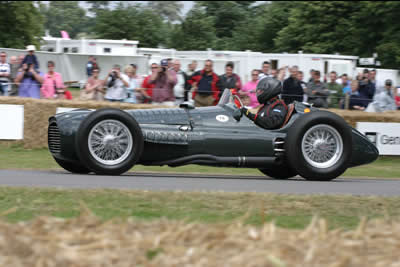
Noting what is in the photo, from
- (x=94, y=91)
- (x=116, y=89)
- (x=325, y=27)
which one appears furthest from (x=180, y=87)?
(x=325, y=27)

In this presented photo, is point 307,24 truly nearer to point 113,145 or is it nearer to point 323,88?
point 323,88

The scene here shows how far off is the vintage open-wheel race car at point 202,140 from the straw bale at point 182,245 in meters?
4.43

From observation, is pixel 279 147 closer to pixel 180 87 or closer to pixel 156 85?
pixel 156 85

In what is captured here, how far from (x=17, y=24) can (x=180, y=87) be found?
2196cm

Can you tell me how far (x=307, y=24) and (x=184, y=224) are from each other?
39.4 meters

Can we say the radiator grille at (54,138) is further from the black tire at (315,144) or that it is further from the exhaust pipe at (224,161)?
the black tire at (315,144)

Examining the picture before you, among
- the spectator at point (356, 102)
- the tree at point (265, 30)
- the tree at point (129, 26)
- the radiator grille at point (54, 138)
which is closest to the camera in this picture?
the radiator grille at point (54, 138)

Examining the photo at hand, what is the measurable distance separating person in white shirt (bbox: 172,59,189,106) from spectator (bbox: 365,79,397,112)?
4.40m

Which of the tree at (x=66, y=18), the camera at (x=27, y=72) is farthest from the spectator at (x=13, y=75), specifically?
the tree at (x=66, y=18)

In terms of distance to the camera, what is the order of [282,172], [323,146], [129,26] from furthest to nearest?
[129,26], [282,172], [323,146]

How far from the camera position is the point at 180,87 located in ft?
45.8

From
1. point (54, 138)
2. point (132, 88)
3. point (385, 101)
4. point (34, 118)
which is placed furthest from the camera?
point (385, 101)

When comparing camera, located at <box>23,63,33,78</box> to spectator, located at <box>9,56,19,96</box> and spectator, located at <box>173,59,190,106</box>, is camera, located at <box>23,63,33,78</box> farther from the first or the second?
spectator, located at <box>173,59,190,106</box>

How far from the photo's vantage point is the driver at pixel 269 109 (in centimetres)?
901
